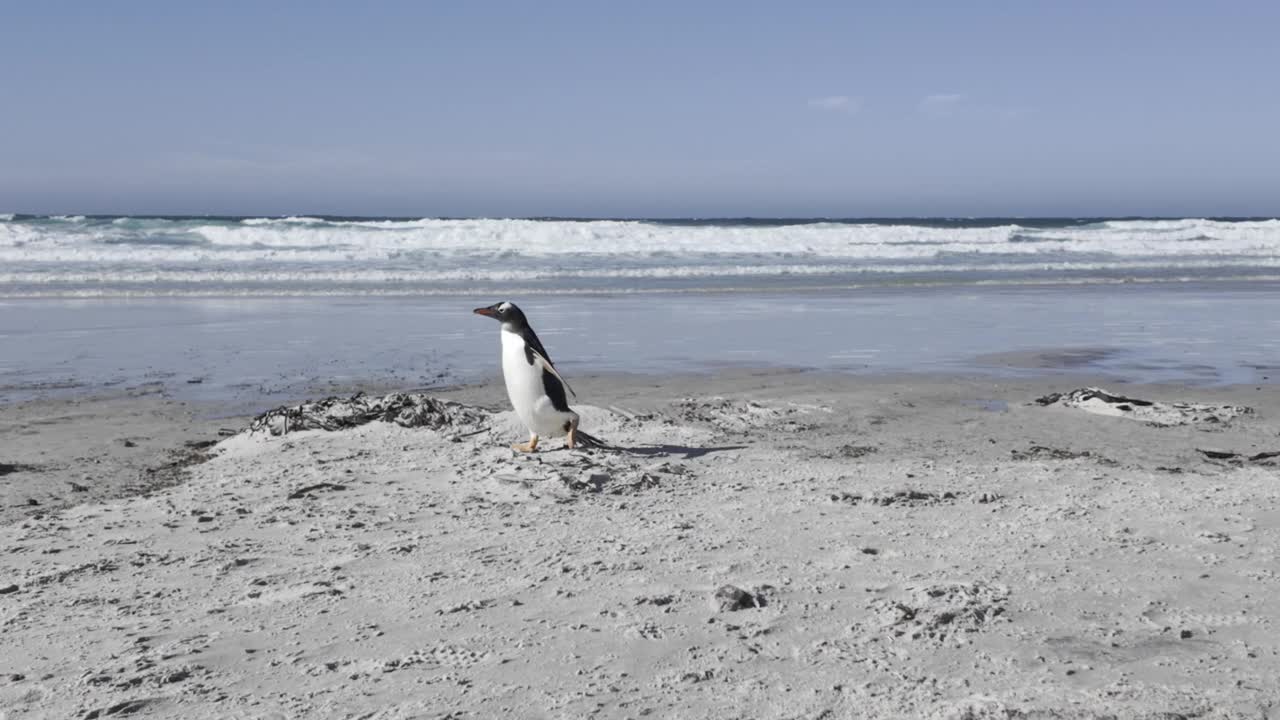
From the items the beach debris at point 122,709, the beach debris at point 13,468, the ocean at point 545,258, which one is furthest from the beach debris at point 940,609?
the ocean at point 545,258

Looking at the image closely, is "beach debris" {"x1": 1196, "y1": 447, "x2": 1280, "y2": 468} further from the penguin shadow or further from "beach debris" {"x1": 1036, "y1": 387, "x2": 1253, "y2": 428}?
the penguin shadow

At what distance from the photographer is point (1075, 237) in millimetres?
44312

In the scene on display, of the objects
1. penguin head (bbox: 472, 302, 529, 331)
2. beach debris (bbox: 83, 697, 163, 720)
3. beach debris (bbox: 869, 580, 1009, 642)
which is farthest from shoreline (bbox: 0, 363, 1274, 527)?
beach debris (bbox: 869, 580, 1009, 642)

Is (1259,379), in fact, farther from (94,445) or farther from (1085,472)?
(94,445)

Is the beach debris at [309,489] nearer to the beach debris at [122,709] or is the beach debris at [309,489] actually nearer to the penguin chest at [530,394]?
the penguin chest at [530,394]

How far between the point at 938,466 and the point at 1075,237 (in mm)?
42650

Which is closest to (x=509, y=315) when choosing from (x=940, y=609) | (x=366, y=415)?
(x=366, y=415)

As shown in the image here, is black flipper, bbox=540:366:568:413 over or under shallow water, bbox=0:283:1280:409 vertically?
over

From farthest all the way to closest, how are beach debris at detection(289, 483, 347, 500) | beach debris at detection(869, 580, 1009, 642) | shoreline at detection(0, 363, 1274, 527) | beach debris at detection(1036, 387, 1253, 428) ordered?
beach debris at detection(1036, 387, 1253, 428) → shoreline at detection(0, 363, 1274, 527) → beach debris at detection(289, 483, 347, 500) → beach debris at detection(869, 580, 1009, 642)

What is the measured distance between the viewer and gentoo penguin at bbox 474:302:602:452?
542cm

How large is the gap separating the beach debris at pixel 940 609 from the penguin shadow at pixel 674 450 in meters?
2.22

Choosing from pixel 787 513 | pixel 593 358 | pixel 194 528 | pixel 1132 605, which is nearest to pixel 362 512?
pixel 194 528

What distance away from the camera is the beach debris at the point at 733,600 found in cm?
323

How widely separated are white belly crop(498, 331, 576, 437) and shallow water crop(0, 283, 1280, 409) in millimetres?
2771
